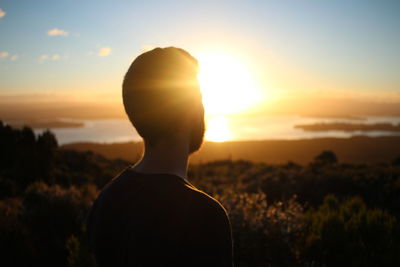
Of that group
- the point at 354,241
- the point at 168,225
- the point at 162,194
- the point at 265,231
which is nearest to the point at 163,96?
the point at 162,194

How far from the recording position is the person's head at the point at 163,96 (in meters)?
1.50

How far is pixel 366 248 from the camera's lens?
465 cm

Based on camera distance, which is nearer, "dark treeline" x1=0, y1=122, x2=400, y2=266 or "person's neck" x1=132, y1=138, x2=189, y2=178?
"person's neck" x1=132, y1=138, x2=189, y2=178

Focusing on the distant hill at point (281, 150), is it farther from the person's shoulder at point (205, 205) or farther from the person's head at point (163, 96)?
the person's shoulder at point (205, 205)

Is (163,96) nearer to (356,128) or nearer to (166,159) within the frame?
(166,159)

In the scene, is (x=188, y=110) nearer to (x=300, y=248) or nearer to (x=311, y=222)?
(x=300, y=248)

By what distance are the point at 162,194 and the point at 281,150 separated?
5818 centimetres

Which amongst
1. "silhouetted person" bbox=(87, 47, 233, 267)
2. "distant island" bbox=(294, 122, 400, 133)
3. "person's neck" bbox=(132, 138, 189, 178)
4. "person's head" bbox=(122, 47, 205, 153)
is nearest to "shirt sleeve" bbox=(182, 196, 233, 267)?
"silhouetted person" bbox=(87, 47, 233, 267)

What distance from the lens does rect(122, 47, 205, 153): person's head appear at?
1.50m

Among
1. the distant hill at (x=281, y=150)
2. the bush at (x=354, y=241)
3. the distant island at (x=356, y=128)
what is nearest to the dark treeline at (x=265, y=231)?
the bush at (x=354, y=241)

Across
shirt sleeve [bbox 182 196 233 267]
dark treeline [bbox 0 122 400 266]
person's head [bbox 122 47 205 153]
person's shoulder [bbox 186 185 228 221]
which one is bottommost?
dark treeline [bbox 0 122 400 266]

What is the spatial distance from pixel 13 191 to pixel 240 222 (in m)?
11.1

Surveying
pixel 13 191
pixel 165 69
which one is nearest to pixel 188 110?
pixel 165 69

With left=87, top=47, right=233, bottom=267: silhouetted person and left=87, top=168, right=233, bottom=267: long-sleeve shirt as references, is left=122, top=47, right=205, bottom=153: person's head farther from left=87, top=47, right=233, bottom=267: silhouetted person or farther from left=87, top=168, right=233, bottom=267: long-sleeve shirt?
left=87, top=168, right=233, bottom=267: long-sleeve shirt
